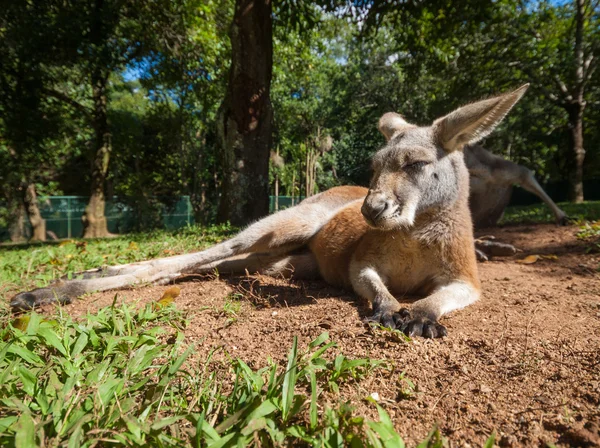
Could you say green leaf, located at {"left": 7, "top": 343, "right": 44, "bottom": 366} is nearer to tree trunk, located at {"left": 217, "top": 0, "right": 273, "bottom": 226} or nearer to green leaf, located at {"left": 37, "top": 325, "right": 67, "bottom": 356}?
green leaf, located at {"left": 37, "top": 325, "right": 67, "bottom": 356}

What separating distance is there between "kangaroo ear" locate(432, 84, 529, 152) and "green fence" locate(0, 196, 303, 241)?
14.0 metres

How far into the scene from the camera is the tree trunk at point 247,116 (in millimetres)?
5648

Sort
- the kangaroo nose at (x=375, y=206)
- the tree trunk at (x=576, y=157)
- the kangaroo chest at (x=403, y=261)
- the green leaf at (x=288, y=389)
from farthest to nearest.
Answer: the tree trunk at (x=576, y=157), the kangaroo chest at (x=403, y=261), the kangaroo nose at (x=375, y=206), the green leaf at (x=288, y=389)

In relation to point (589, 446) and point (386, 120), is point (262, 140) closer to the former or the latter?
point (386, 120)

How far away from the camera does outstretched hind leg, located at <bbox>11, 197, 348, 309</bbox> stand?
2848mm

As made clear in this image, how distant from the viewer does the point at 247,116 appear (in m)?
5.75

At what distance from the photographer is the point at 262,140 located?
597 centimetres

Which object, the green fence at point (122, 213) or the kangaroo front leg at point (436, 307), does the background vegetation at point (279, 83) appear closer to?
the green fence at point (122, 213)

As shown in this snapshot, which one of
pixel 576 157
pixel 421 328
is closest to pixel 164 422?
pixel 421 328

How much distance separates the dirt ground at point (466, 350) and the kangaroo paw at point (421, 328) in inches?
2.1

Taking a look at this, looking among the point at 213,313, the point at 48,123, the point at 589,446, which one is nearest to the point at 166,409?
the point at 213,313

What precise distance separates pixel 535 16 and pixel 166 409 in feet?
43.6

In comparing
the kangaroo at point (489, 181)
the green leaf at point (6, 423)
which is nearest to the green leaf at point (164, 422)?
the green leaf at point (6, 423)

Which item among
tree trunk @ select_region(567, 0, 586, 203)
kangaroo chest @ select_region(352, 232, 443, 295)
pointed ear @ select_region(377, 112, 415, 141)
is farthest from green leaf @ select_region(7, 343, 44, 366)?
tree trunk @ select_region(567, 0, 586, 203)
